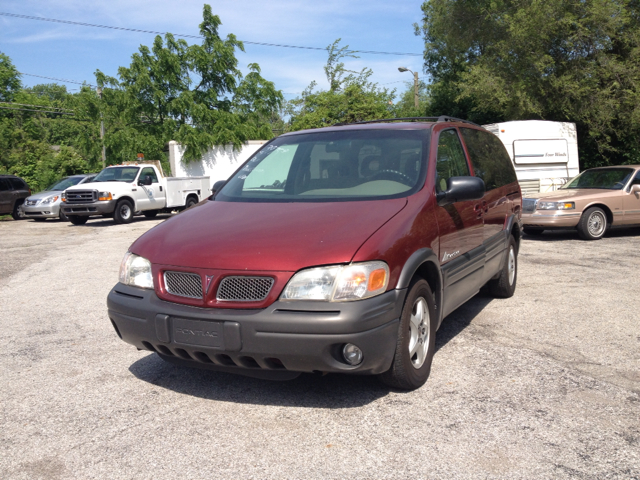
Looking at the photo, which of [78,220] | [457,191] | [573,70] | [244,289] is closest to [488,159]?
[457,191]

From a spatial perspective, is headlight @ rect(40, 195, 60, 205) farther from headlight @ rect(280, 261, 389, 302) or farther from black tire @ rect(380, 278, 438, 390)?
headlight @ rect(280, 261, 389, 302)

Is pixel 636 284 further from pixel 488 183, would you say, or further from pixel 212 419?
pixel 212 419

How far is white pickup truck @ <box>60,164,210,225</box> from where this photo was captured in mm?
19219

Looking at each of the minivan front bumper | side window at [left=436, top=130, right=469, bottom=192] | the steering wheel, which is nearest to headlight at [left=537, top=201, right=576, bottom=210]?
side window at [left=436, top=130, right=469, bottom=192]

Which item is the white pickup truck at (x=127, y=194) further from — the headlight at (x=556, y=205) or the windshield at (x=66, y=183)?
the headlight at (x=556, y=205)

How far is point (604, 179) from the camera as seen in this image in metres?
12.3

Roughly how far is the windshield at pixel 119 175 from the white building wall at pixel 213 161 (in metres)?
8.77

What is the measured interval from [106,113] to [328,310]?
97.3 ft

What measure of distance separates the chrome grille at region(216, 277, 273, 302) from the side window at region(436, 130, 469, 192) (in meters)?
1.62

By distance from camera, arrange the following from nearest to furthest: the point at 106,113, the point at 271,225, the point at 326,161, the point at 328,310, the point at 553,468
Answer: the point at 553,468, the point at 328,310, the point at 271,225, the point at 326,161, the point at 106,113

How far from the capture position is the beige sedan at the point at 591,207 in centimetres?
1149

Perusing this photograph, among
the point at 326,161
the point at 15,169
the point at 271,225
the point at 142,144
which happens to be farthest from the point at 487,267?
the point at 15,169

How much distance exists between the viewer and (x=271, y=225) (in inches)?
149

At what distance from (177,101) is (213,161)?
11.6ft
